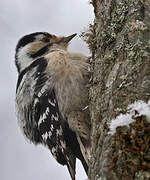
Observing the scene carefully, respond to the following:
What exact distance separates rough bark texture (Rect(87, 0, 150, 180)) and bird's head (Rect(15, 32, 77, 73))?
1.46m

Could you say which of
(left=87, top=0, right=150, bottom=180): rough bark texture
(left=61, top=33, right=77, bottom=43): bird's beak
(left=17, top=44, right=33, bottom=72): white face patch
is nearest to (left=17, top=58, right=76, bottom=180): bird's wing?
(left=17, top=44, right=33, bottom=72): white face patch

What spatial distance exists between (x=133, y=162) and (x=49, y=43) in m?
2.91

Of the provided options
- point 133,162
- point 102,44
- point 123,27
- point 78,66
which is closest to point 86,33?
point 78,66

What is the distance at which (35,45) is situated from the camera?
14.3ft

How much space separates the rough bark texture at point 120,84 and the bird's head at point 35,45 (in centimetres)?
146

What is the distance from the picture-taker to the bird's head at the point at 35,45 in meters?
4.25

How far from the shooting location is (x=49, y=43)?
432 cm

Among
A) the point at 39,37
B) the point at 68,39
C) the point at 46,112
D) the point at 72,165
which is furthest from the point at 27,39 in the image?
the point at 72,165

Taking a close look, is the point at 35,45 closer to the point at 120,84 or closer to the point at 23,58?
the point at 23,58

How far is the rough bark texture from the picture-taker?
5.43 ft

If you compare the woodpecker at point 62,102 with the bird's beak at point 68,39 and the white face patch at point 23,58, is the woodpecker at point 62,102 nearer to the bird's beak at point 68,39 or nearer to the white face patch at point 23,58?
the white face patch at point 23,58

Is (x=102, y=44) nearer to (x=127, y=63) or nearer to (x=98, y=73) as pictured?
(x=98, y=73)

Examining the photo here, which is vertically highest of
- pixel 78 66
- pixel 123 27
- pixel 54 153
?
pixel 123 27

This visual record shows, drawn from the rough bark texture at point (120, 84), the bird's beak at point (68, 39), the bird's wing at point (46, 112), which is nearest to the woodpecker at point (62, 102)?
the bird's wing at point (46, 112)
